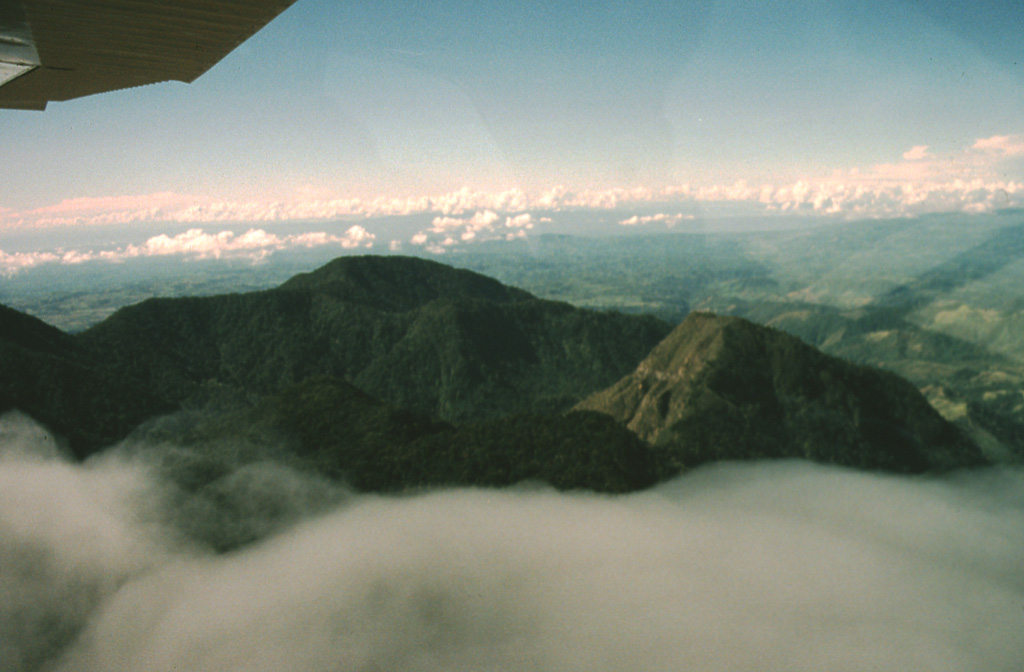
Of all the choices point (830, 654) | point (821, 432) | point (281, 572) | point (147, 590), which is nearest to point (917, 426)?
point (821, 432)

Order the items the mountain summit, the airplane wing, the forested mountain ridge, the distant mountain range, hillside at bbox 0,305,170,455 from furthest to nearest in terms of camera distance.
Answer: the forested mountain ridge < the mountain summit < hillside at bbox 0,305,170,455 < the distant mountain range < the airplane wing

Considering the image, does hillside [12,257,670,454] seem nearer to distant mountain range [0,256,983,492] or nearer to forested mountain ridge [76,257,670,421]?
forested mountain ridge [76,257,670,421]

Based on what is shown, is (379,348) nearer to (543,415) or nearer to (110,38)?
(543,415)

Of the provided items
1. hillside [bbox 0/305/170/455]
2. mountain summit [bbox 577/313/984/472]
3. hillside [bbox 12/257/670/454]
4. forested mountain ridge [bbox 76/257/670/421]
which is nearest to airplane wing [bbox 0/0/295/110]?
mountain summit [bbox 577/313/984/472]

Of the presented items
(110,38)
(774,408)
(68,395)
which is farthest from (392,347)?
(110,38)

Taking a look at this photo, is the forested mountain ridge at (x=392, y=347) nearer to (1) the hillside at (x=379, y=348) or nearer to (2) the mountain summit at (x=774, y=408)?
(1) the hillside at (x=379, y=348)

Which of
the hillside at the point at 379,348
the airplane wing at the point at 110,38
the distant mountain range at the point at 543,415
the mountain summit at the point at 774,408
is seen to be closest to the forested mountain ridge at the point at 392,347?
the hillside at the point at 379,348

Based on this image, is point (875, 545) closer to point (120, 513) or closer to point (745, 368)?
point (745, 368)
